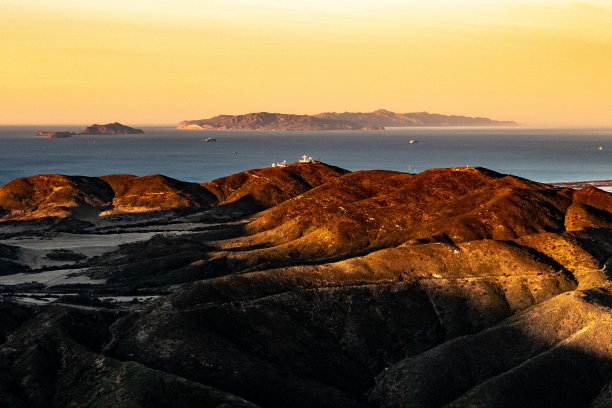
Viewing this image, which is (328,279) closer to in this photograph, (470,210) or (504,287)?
(504,287)

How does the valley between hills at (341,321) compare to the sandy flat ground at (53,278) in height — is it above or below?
above

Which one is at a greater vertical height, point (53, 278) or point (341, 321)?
point (341, 321)

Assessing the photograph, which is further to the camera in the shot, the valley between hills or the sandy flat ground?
the sandy flat ground

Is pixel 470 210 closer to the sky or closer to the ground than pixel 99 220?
closer to the sky

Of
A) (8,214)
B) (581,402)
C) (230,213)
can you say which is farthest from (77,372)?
(8,214)

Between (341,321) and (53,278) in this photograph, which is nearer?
(341,321)

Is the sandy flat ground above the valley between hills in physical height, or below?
below

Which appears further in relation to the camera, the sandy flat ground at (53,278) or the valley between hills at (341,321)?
the sandy flat ground at (53,278)

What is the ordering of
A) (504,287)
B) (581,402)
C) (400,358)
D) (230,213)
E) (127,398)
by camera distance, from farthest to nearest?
(230,213)
(504,287)
(400,358)
(581,402)
(127,398)
